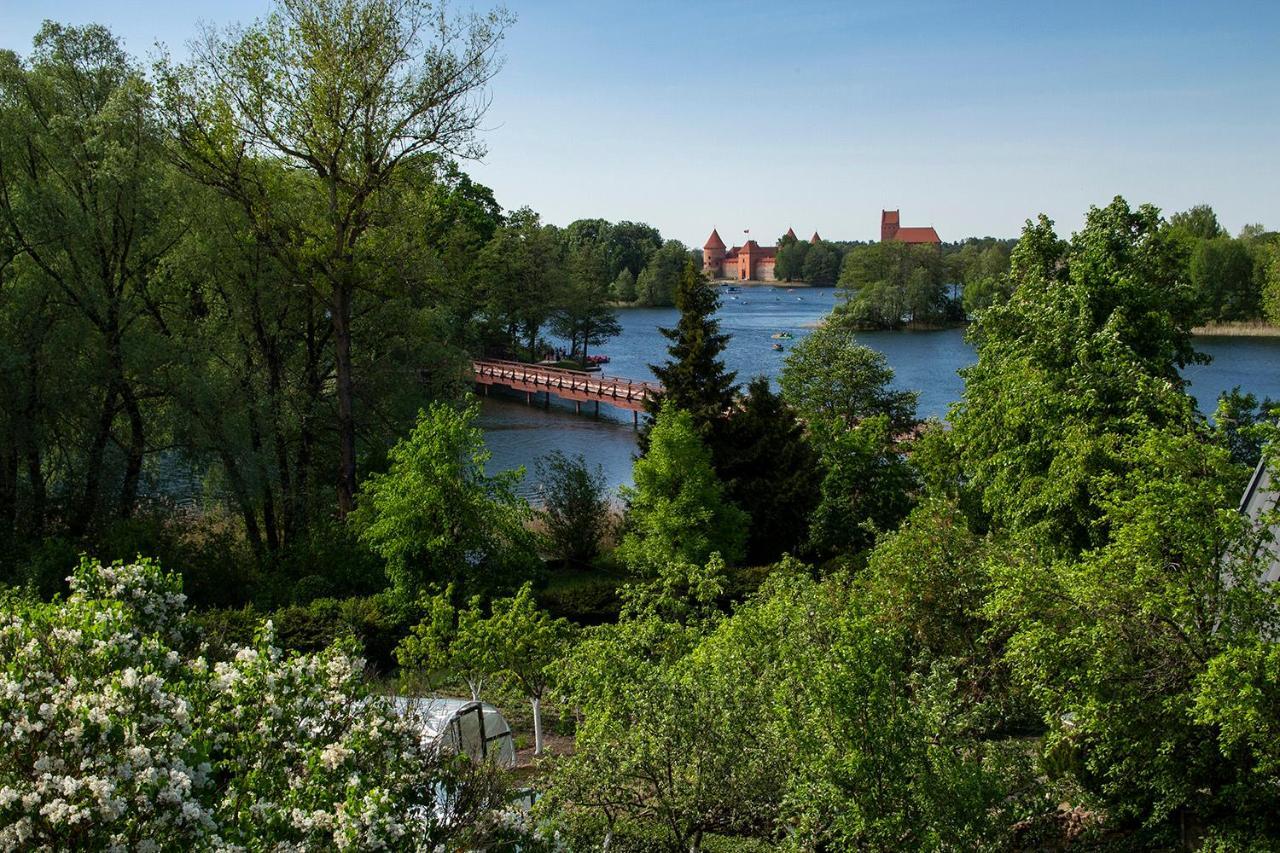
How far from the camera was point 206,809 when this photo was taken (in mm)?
6656

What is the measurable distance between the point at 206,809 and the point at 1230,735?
28.7ft

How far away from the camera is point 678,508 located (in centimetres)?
2506

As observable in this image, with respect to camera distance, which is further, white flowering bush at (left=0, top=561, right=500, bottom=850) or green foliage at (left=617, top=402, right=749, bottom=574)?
green foliage at (left=617, top=402, right=749, bottom=574)

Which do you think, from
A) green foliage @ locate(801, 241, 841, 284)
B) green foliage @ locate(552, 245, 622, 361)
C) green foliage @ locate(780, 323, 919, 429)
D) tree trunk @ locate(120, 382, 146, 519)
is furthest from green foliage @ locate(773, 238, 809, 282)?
tree trunk @ locate(120, 382, 146, 519)

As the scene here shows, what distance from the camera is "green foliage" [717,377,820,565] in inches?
1146

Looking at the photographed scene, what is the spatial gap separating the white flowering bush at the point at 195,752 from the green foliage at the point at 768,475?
67.9 feet

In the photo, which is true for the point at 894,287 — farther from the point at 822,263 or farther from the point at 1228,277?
the point at 822,263

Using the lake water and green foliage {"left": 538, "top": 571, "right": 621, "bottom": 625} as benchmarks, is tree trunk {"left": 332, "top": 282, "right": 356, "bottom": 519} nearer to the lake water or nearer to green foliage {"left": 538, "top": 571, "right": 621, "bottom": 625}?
green foliage {"left": 538, "top": 571, "right": 621, "bottom": 625}

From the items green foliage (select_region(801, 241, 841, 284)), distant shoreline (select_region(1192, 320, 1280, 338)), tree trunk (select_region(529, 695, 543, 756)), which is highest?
green foliage (select_region(801, 241, 841, 284))

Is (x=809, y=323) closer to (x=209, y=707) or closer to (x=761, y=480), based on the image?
(x=761, y=480)

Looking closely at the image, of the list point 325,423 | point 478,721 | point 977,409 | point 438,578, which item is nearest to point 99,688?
point 478,721

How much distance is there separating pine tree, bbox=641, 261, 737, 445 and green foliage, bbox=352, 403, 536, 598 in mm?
9086

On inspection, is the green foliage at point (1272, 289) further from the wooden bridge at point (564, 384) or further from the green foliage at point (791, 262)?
the green foliage at point (791, 262)

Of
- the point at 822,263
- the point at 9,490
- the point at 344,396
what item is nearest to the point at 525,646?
the point at 344,396
